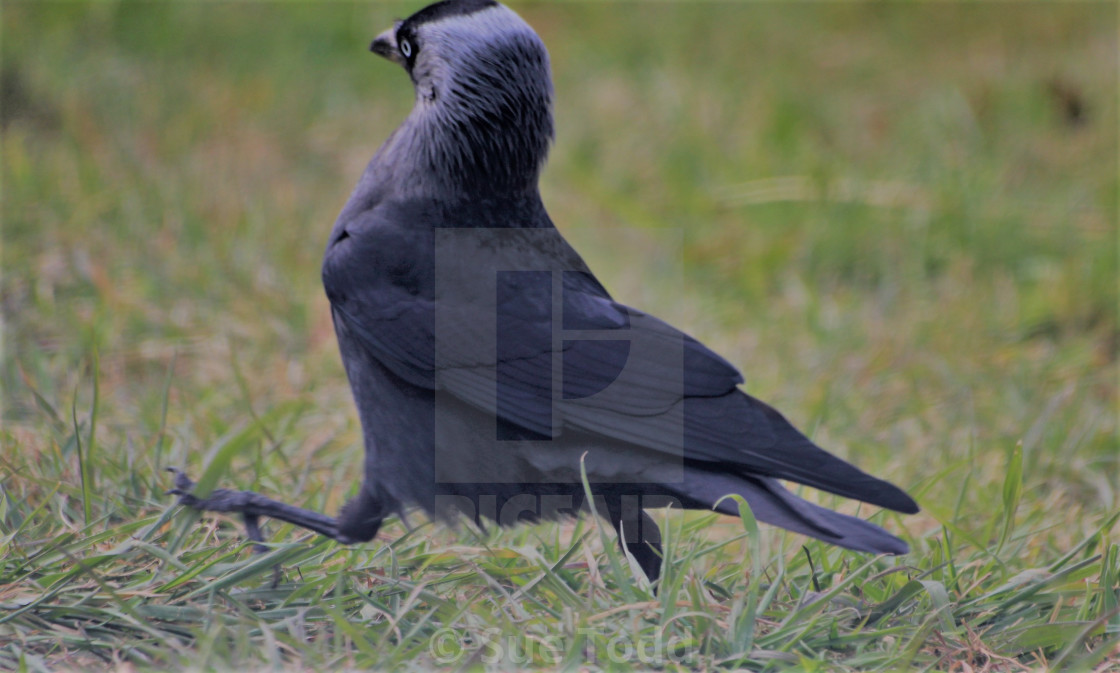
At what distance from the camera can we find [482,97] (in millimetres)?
2643

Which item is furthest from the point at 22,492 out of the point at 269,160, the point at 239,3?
the point at 239,3

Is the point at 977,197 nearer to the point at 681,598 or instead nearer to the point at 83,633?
the point at 681,598

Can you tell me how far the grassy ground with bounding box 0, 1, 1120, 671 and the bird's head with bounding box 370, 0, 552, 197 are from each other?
905mm

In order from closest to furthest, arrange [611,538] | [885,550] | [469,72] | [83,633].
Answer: [83,633] < [885,550] < [611,538] < [469,72]

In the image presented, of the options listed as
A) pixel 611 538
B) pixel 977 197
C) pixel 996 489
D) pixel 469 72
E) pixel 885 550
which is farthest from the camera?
pixel 977 197

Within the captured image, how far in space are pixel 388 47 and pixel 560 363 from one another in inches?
40.9

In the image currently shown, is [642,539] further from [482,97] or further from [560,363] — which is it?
[482,97]

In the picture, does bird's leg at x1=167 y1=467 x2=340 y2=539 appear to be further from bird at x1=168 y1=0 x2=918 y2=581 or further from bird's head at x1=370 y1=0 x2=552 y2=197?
bird's head at x1=370 y1=0 x2=552 y2=197

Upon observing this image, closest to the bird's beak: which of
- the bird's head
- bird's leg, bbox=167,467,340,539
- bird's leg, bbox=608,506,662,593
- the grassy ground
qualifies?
A: the bird's head

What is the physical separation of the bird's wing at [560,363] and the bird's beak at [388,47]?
0.63 m

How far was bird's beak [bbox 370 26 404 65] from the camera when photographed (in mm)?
2869

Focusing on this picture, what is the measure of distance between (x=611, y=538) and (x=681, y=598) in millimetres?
211

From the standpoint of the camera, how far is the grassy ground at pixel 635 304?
2268mm

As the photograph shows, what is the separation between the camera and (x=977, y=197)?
19.0 ft
